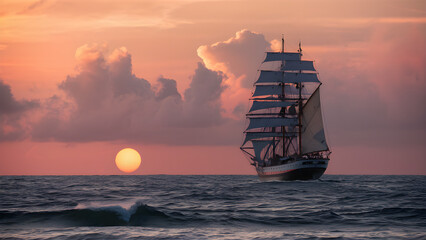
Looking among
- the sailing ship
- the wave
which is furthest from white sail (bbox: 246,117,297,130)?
the wave

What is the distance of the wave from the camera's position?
111 ft

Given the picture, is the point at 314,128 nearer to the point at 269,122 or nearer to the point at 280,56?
the point at 269,122

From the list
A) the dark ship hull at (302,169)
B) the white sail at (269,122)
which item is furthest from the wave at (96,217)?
the white sail at (269,122)

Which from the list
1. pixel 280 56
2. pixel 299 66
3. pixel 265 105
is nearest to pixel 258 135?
pixel 265 105

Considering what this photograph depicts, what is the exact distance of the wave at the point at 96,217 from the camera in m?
33.9

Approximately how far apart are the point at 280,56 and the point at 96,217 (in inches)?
4427

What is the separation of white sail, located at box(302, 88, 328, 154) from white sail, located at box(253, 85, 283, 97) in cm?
1997

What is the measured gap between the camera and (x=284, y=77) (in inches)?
5655

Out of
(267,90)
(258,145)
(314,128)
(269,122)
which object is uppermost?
(267,90)

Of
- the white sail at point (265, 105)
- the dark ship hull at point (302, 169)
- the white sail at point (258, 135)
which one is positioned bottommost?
the dark ship hull at point (302, 169)

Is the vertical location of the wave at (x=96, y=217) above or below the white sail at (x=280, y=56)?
below

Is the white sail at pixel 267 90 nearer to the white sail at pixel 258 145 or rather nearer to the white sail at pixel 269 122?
the white sail at pixel 269 122

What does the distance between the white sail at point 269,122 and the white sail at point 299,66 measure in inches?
541

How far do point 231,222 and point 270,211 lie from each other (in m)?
7.24
